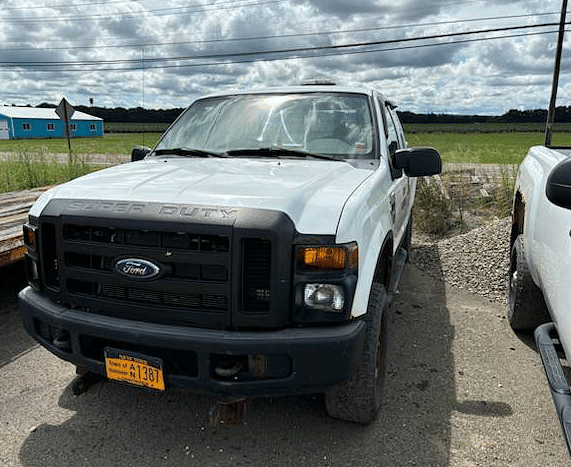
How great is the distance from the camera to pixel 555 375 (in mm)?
2379

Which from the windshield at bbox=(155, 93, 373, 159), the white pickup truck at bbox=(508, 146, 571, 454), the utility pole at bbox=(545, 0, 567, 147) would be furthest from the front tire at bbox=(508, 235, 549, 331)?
the utility pole at bbox=(545, 0, 567, 147)

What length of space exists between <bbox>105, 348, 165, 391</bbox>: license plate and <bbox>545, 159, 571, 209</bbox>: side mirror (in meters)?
1.87

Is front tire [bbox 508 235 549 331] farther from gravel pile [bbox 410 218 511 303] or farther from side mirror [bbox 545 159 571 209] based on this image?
side mirror [bbox 545 159 571 209]

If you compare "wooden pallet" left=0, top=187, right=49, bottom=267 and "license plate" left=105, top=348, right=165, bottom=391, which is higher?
"wooden pallet" left=0, top=187, right=49, bottom=267

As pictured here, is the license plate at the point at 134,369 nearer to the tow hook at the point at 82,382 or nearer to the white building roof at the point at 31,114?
the tow hook at the point at 82,382

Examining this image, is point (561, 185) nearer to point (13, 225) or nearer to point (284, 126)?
point (284, 126)

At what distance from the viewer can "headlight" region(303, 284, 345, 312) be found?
2.31 m

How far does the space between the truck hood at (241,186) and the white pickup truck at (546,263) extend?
1.01m

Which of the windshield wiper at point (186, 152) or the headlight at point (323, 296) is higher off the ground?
the windshield wiper at point (186, 152)

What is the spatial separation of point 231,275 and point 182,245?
0.28m

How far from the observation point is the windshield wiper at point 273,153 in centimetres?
350

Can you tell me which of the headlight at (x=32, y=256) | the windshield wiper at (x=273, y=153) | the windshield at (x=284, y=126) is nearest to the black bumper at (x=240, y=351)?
the headlight at (x=32, y=256)

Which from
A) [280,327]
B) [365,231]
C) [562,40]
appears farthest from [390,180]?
[562,40]

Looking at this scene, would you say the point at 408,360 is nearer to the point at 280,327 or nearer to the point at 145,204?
the point at 280,327
